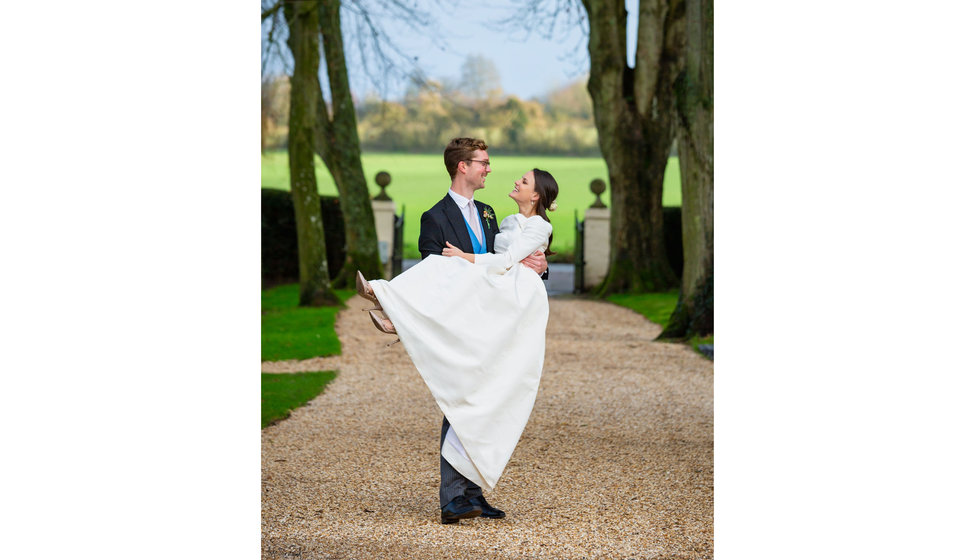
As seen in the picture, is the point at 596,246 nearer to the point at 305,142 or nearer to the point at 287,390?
the point at 305,142

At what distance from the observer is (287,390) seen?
7434 millimetres

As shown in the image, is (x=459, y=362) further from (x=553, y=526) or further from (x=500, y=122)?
(x=500, y=122)

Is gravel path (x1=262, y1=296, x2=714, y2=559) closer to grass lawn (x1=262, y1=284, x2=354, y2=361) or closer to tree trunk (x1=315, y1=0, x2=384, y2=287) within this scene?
grass lawn (x1=262, y1=284, x2=354, y2=361)

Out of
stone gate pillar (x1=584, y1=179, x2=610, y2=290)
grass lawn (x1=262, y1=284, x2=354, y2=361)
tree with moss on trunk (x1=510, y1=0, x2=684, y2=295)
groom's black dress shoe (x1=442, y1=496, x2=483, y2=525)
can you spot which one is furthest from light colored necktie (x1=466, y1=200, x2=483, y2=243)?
stone gate pillar (x1=584, y1=179, x2=610, y2=290)

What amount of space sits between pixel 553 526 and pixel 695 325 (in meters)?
6.26

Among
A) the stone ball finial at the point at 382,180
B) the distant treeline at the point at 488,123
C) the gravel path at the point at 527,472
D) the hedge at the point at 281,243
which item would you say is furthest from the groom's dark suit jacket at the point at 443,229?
the distant treeline at the point at 488,123

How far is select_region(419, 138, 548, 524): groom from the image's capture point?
3.90 meters

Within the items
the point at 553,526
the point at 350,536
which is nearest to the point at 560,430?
the point at 553,526

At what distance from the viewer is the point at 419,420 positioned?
6.48m

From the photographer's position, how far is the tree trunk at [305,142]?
12422 mm

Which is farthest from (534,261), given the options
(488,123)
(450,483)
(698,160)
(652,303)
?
(488,123)

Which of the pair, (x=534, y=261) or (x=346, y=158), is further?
(x=346, y=158)

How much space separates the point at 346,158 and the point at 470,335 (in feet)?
38.6

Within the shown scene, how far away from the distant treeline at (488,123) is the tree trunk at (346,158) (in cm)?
989
